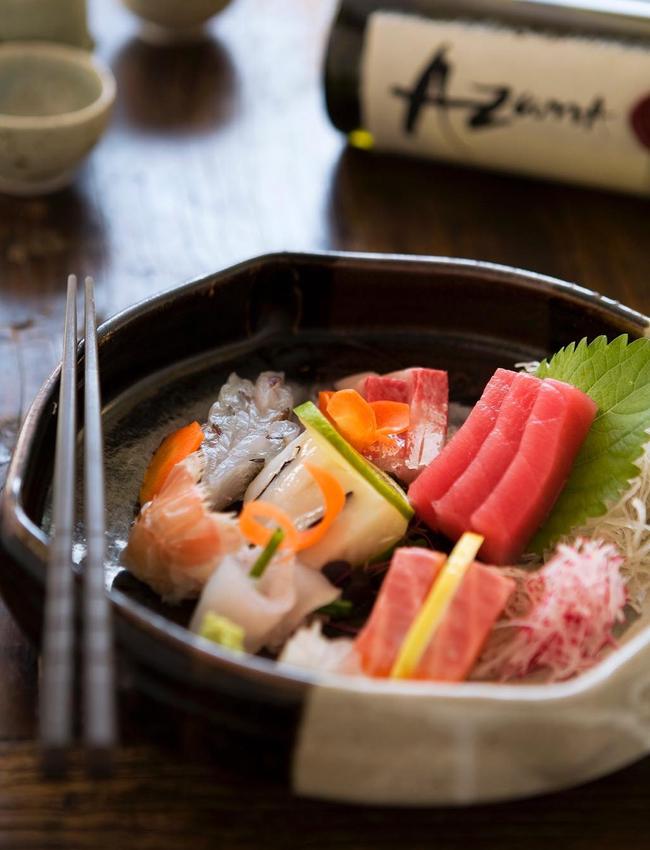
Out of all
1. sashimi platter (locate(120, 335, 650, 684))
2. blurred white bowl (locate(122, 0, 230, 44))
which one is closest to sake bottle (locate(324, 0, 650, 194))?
blurred white bowl (locate(122, 0, 230, 44))

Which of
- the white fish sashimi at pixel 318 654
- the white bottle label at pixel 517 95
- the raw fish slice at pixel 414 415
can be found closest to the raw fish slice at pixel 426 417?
the raw fish slice at pixel 414 415

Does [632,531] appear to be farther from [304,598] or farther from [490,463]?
[304,598]

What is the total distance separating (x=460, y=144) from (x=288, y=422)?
119cm

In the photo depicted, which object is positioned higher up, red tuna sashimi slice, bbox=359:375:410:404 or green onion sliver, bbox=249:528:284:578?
red tuna sashimi slice, bbox=359:375:410:404

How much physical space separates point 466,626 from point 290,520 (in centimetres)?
31

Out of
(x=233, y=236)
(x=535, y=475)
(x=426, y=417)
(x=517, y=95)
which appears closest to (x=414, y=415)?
(x=426, y=417)

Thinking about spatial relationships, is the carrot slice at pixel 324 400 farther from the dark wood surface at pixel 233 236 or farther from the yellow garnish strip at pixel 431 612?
the dark wood surface at pixel 233 236

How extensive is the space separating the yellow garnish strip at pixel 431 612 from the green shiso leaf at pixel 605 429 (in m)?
0.22

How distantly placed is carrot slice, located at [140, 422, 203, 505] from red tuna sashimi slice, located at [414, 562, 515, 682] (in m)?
0.52

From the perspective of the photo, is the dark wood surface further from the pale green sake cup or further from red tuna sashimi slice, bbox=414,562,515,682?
red tuna sashimi slice, bbox=414,562,515,682

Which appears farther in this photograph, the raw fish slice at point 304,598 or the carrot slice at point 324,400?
the carrot slice at point 324,400

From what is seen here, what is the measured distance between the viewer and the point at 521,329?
1.96 metres

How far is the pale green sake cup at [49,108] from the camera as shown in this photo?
2.48 meters

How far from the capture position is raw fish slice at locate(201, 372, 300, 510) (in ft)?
5.58
